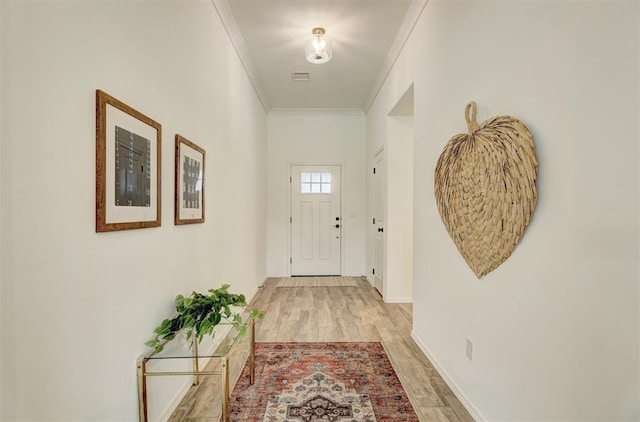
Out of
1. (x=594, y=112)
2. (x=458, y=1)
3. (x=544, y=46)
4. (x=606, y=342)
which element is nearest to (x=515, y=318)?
(x=606, y=342)

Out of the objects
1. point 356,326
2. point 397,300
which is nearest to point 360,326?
point 356,326

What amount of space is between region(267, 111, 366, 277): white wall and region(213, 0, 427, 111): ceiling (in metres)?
0.79

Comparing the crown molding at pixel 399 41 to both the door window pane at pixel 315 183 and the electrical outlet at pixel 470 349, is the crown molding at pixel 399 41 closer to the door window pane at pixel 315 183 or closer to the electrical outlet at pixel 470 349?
the door window pane at pixel 315 183

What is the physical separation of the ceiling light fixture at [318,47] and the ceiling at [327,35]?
6 centimetres

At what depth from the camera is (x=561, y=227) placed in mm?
1152

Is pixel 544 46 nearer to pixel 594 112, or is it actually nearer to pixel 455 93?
pixel 594 112

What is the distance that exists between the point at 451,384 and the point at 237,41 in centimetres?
342

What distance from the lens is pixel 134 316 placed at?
1445 millimetres

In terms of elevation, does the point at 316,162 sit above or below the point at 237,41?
below

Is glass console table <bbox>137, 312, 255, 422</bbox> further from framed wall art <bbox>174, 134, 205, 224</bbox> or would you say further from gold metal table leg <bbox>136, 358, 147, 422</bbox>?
framed wall art <bbox>174, 134, 205, 224</bbox>

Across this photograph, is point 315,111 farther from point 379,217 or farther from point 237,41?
point 237,41

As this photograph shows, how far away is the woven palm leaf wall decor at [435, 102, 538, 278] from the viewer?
1339mm

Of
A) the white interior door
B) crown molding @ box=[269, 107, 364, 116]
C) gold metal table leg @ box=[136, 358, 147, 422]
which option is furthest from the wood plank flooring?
crown molding @ box=[269, 107, 364, 116]

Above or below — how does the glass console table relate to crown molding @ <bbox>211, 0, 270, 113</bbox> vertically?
below
